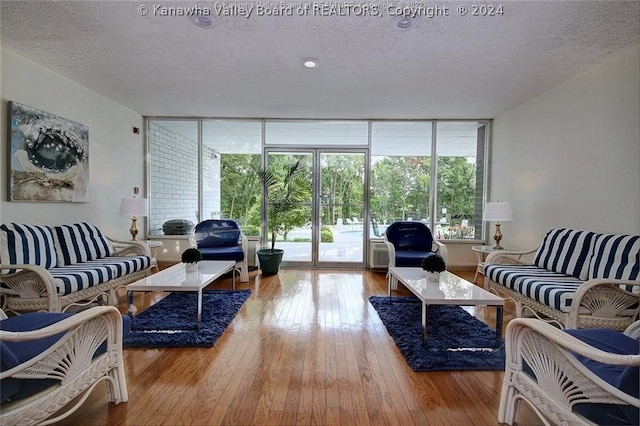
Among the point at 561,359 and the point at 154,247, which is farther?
the point at 154,247

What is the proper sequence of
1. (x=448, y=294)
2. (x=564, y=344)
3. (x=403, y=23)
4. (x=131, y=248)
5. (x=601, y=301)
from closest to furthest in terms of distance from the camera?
1. (x=564, y=344)
2. (x=601, y=301)
3. (x=403, y=23)
4. (x=448, y=294)
5. (x=131, y=248)

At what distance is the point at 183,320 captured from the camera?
299 cm

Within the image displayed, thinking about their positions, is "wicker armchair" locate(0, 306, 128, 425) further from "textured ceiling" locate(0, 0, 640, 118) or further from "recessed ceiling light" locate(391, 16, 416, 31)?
"recessed ceiling light" locate(391, 16, 416, 31)

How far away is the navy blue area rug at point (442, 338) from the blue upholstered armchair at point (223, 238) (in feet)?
6.60

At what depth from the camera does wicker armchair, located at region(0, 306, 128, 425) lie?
1256 millimetres

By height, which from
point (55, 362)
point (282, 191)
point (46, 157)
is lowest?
point (55, 362)

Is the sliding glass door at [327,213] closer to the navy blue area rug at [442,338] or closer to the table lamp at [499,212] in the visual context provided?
the table lamp at [499,212]

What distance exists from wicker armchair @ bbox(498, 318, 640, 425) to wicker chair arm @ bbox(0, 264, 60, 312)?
3213 mm

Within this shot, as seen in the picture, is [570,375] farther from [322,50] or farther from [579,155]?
[579,155]

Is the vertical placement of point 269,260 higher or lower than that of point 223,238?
lower

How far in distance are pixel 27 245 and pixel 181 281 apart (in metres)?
1.44

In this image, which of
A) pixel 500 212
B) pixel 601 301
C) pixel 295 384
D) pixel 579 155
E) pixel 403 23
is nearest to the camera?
pixel 295 384

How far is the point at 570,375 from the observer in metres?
1.29

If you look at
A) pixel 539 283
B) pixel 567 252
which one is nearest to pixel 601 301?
pixel 539 283
